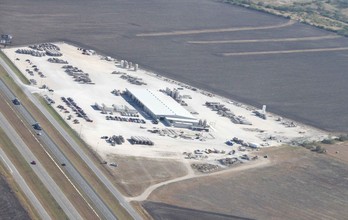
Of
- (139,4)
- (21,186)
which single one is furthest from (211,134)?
(139,4)

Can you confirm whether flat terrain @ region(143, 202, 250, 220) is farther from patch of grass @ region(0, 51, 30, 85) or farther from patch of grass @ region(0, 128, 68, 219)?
patch of grass @ region(0, 51, 30, 85)

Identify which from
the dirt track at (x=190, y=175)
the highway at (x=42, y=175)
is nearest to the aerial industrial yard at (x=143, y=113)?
the dirt track at (x=190, y=175)

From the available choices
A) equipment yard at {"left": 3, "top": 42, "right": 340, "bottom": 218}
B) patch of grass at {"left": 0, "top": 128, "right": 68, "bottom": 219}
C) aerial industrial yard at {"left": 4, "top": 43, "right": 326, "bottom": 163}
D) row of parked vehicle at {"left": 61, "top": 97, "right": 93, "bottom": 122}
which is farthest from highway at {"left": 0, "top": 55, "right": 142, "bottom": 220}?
patch of grass at {"left": 0, "top": 128, "right": 68, "bottom": 219}

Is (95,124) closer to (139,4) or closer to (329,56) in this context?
(329,56)

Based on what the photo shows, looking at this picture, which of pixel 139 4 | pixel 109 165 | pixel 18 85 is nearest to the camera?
pixel 109 165

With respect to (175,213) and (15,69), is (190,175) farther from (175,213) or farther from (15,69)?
(15,69)

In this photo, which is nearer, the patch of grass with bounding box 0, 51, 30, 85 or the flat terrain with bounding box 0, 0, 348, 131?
the patch of grass with bounding box 0, 51, 30, 85

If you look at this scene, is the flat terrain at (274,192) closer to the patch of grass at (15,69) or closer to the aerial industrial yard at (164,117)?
the aerial industrial yard at (164,117)
